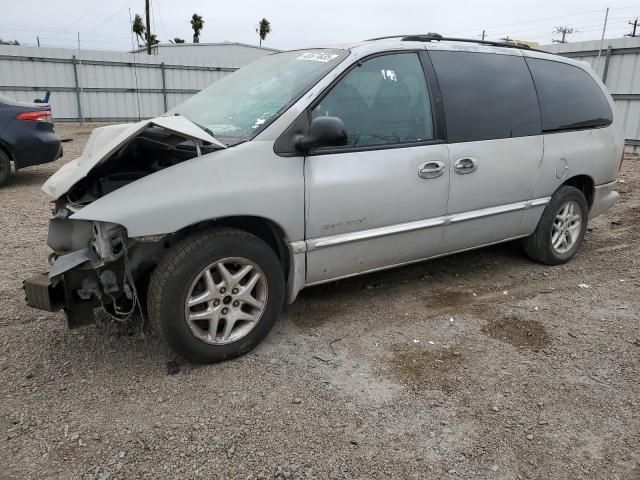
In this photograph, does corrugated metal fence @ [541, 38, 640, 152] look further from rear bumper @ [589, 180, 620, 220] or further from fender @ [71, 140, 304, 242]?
fender @ [71, 140, 304, 242]

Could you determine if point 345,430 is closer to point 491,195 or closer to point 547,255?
point 491,195

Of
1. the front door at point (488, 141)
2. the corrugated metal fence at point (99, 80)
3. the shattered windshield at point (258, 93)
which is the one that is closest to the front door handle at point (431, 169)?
the front door at point (488, 141)

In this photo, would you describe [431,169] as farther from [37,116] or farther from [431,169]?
[37,116]

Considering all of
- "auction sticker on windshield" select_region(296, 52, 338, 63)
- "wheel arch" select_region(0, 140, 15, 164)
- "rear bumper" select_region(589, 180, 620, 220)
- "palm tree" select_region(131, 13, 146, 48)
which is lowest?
"rear bumper" select_region(589, 180, 620, 220)

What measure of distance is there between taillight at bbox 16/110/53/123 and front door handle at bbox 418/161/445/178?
6723 millimetres

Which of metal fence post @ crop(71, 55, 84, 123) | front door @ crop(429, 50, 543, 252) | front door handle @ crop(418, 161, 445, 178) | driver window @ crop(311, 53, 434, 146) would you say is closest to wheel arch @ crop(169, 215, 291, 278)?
driver window @ crop(311, 53, 434, 146)

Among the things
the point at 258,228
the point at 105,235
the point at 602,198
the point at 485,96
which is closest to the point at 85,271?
the point at 105,235

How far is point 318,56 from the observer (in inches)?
140

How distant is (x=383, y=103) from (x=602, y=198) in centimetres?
286

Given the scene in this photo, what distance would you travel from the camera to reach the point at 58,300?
2807 millimetres

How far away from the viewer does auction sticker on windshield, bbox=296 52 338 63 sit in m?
3.44

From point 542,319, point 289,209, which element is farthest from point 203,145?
point 542,319

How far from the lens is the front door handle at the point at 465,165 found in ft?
12.3

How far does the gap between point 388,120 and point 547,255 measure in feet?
7.51
